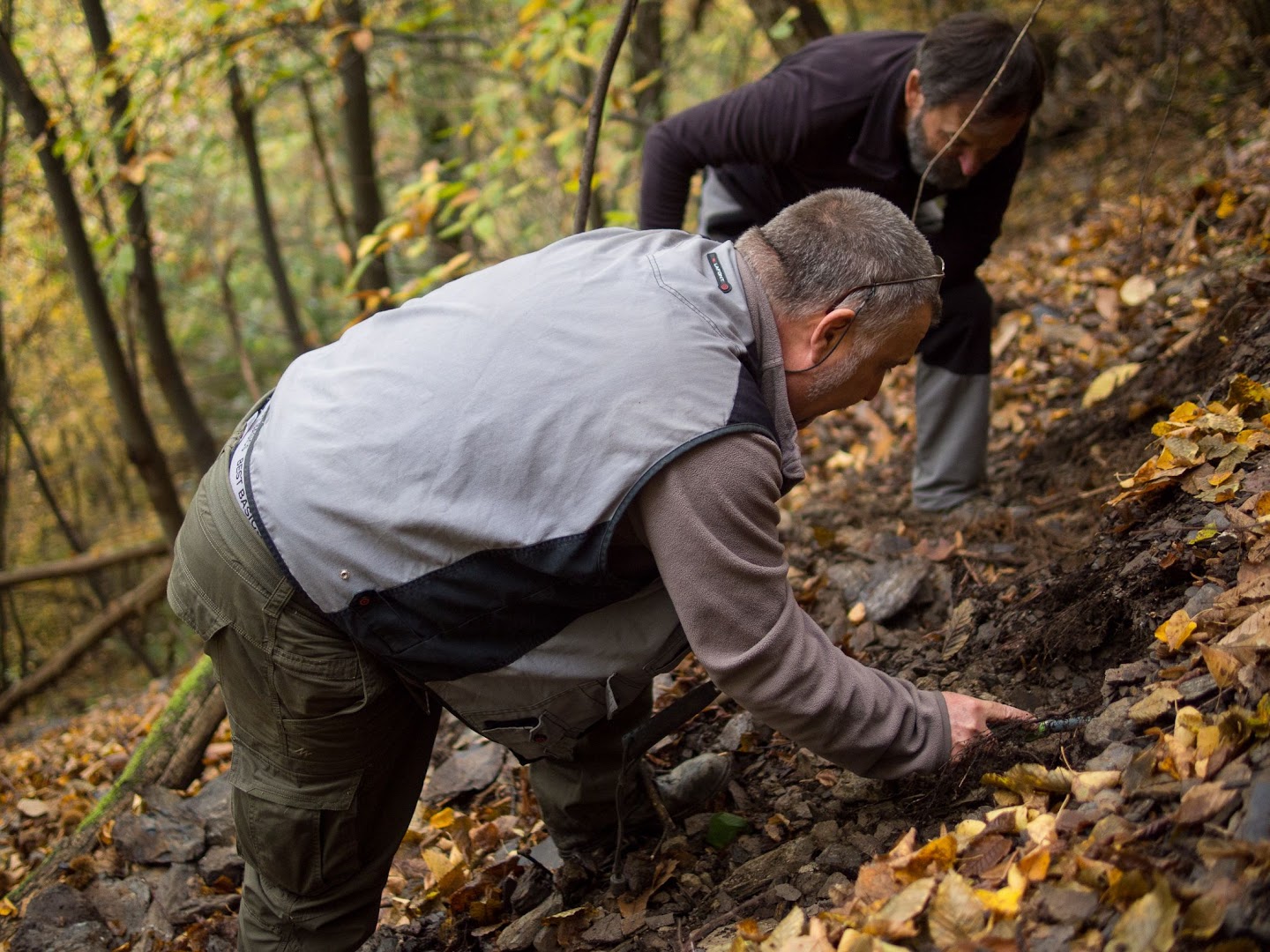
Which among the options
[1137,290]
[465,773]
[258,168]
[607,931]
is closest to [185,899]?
[465,773]

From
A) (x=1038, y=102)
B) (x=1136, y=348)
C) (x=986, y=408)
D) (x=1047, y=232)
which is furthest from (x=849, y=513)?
(x=1047, y=232)

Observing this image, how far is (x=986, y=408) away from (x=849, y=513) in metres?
0.71

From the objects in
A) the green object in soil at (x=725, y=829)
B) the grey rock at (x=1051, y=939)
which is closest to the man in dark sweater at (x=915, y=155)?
the green object in soil at (x=725, y=829)

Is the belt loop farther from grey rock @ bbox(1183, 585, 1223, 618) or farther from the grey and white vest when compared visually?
grey rock @ bbox(1183, 585, 1223, 618)

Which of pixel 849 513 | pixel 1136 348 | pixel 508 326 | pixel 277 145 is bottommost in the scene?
pixel 849 513

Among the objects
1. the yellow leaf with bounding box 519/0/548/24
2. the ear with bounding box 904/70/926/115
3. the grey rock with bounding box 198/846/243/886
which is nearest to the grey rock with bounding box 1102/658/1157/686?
the ear with bounding box 904/70/926/115

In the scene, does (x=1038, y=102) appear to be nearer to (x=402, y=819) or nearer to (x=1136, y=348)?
(x=1136, y=348)

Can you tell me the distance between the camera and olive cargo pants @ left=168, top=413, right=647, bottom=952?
197 centimetres

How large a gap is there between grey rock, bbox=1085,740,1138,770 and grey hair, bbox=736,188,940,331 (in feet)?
3.04

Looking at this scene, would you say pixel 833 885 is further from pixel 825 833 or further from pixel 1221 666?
pixel 1221 666

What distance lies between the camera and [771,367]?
6.23ft

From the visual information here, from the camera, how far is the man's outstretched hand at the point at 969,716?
6.72 feet

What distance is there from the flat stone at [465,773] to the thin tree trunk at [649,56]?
18.0 ft

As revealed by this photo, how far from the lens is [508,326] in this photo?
1.80 m
